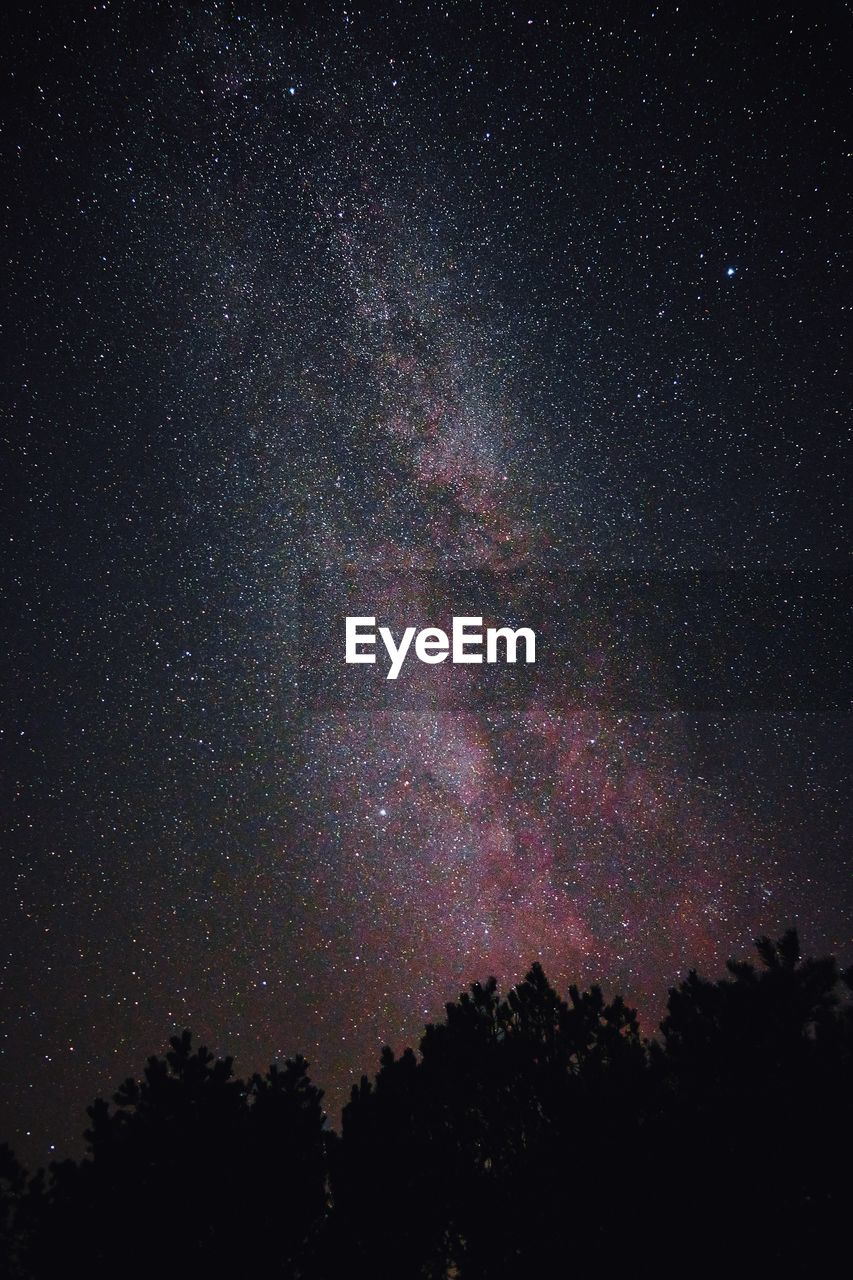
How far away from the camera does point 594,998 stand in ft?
25.4

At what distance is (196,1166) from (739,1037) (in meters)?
4.98

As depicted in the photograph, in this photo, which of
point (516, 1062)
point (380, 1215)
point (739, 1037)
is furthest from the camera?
point (516, 1062)

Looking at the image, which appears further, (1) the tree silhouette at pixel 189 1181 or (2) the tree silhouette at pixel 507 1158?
(1) the tree silhouette at pixel 189 1181

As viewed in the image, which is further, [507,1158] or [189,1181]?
[507,1158]

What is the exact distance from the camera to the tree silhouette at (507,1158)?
5.27 meters

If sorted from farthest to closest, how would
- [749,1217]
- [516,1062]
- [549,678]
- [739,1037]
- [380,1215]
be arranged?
[549,678] < [516,1062] < [380,1215] < [739,1037] < [749,1217]

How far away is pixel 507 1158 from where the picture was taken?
275 inches

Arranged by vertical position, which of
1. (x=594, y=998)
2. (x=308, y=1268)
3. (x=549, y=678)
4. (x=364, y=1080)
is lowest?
(x=308, y=1268)

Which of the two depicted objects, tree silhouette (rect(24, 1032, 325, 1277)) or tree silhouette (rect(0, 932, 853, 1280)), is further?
tree silhouette (rect(24, 1032, 325, 1277))

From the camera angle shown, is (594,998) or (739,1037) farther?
(594,998)

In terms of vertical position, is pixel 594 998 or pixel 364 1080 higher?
pixel 594 998

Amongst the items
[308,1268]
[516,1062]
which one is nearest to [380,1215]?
[308,1268]

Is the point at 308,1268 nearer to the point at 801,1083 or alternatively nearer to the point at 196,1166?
the point at 196,1166

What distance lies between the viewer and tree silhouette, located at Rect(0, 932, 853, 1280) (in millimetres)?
5270
